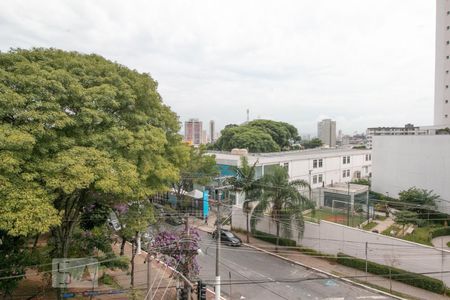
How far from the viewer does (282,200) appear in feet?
69.9

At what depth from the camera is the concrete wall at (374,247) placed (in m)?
16.3

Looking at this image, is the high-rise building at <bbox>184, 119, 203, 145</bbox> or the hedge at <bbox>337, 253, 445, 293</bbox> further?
the high-rise building at <bbox>184, 119, 203, 145</bbox>

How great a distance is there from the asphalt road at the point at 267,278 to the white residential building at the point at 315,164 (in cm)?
1121

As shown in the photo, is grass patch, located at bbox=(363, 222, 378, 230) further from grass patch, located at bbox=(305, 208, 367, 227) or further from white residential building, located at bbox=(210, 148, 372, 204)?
white residential building, located at bbox=(210, 148, 372, 204)

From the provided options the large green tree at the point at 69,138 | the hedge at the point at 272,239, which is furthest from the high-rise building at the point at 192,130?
the large green tree at the point at 69,138

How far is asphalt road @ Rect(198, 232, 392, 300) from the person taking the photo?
15.9 metres

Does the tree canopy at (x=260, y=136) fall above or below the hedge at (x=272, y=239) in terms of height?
above

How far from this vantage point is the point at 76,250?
591 inches

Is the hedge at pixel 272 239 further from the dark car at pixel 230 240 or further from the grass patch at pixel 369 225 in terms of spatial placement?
the grass patch at pixel 369 225

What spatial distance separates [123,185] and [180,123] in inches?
216

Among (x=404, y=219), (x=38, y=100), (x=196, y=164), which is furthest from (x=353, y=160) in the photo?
(x=38, y=100)

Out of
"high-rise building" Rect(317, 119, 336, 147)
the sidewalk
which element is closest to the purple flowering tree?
the sidewalk

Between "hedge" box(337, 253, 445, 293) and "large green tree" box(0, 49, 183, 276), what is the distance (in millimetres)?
11940

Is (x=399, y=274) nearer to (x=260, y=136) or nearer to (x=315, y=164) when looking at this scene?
(x=315, y=164)
